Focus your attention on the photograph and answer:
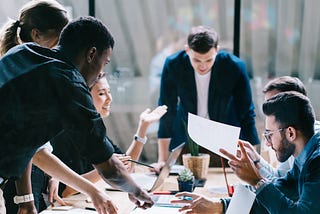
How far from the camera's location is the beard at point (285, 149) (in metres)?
1.80

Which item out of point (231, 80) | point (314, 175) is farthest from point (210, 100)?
point (314, 175)

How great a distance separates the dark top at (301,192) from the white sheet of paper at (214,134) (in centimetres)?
22

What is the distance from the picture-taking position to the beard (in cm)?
180

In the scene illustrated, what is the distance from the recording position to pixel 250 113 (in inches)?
129

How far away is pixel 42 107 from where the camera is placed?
1.52 meters

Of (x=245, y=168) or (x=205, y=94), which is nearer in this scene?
(x=245, y=168)

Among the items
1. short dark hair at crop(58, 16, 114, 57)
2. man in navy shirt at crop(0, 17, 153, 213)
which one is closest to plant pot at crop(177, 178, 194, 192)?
man in navy shirt at crop(0, 17, 153, 213)

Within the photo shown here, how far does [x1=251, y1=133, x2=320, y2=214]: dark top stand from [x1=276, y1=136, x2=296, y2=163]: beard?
1.4 inches

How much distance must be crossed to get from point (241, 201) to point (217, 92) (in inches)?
60.9

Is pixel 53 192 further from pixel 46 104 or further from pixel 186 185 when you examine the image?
pixel 46 104

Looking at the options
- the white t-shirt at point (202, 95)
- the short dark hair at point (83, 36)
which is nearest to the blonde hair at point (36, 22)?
the short dark hair at point (83, 36)

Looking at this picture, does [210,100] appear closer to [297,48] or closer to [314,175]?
[297,48]

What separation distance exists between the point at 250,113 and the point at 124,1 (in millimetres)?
1884

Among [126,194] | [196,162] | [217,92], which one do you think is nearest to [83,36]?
[126,194]
